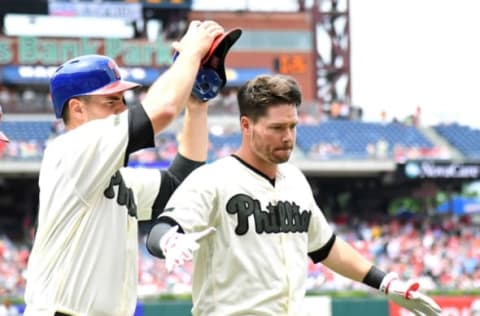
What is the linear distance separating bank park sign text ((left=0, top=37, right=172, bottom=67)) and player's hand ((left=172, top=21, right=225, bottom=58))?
28.6 meters

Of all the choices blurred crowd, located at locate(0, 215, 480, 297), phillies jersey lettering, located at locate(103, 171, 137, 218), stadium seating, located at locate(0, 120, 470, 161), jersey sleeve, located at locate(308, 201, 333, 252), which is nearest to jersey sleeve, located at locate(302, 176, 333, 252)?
jersey sleeve, located at locate(308, 201, 333, 252)

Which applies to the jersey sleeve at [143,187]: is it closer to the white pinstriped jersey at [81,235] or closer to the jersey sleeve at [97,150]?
the white pinstriped jersey at [81,235]

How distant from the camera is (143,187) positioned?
166 inches

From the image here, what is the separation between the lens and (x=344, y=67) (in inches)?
1566

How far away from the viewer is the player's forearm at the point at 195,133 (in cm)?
419

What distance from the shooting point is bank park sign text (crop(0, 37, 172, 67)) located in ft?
104

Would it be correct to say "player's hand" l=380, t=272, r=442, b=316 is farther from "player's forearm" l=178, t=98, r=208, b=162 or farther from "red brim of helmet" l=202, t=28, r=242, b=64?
"red brim of helmet" l=202, t=28, r=242, b=64

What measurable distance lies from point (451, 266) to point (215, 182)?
63.7 feet

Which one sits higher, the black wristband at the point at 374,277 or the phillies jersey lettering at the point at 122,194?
the phillies jersey lettering at the point at 122,194

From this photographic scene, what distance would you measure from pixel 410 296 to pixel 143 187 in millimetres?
1195

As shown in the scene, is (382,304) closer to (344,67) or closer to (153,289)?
(153,289)

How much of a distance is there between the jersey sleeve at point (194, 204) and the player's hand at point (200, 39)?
0.56 meters

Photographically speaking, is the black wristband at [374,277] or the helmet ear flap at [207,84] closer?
the helmet ear flap at [207,84]

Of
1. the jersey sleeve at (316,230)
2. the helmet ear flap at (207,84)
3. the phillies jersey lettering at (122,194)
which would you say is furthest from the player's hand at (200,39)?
the jersey sleeve at (316,230)
